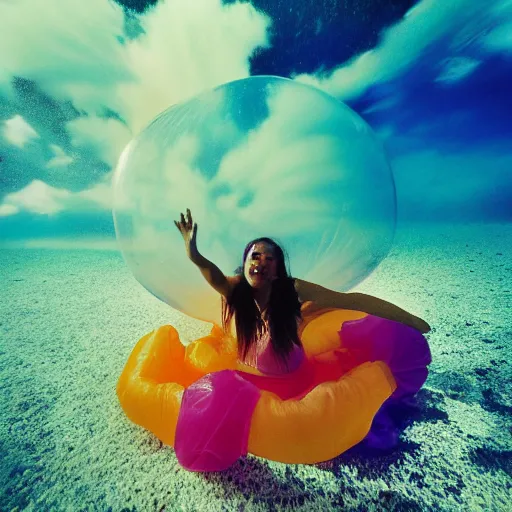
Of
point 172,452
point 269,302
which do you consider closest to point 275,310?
point 269,302

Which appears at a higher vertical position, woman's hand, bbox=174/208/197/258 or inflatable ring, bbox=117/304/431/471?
woman's hand, bbox=174/208/197/258

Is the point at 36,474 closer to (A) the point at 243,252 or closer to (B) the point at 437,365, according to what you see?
(A) the point at 243,252

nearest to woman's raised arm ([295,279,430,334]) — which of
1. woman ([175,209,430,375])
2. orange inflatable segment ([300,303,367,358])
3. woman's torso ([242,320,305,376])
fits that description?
woman ([175,209,430,375])

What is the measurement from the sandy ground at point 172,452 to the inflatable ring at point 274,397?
0.17 metres

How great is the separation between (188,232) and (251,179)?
1.40 ft

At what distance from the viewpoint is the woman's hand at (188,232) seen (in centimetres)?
162

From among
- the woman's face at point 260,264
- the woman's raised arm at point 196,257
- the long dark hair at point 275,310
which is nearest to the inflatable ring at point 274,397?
the long dark hair at point 275,310

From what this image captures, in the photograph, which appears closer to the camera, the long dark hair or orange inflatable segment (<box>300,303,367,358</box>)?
the long dark hair

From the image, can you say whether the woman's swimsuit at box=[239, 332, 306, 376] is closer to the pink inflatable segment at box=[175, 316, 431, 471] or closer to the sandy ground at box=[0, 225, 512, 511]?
the pink inflatable segment at box=[175, 316, 431, 471]

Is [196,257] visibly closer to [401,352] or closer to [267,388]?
[267,388]

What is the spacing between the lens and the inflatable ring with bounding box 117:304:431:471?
1225mm

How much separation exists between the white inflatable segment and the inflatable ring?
47 cm

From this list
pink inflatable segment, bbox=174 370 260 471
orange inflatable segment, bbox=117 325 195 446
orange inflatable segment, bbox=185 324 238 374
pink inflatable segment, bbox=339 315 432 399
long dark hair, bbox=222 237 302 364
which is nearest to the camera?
pink inflatable segment, bbox=174 370 260 471

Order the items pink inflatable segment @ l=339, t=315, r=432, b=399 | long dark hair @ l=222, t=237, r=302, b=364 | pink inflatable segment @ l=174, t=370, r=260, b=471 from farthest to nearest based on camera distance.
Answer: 1. long dark hair @ l=222, t=237, r=302, b=364
2. pink inflatable segment @ l=339, t=315, r=432, b=399
3. pink inflatable segment @ l=174, t=370, r=260, b=471
